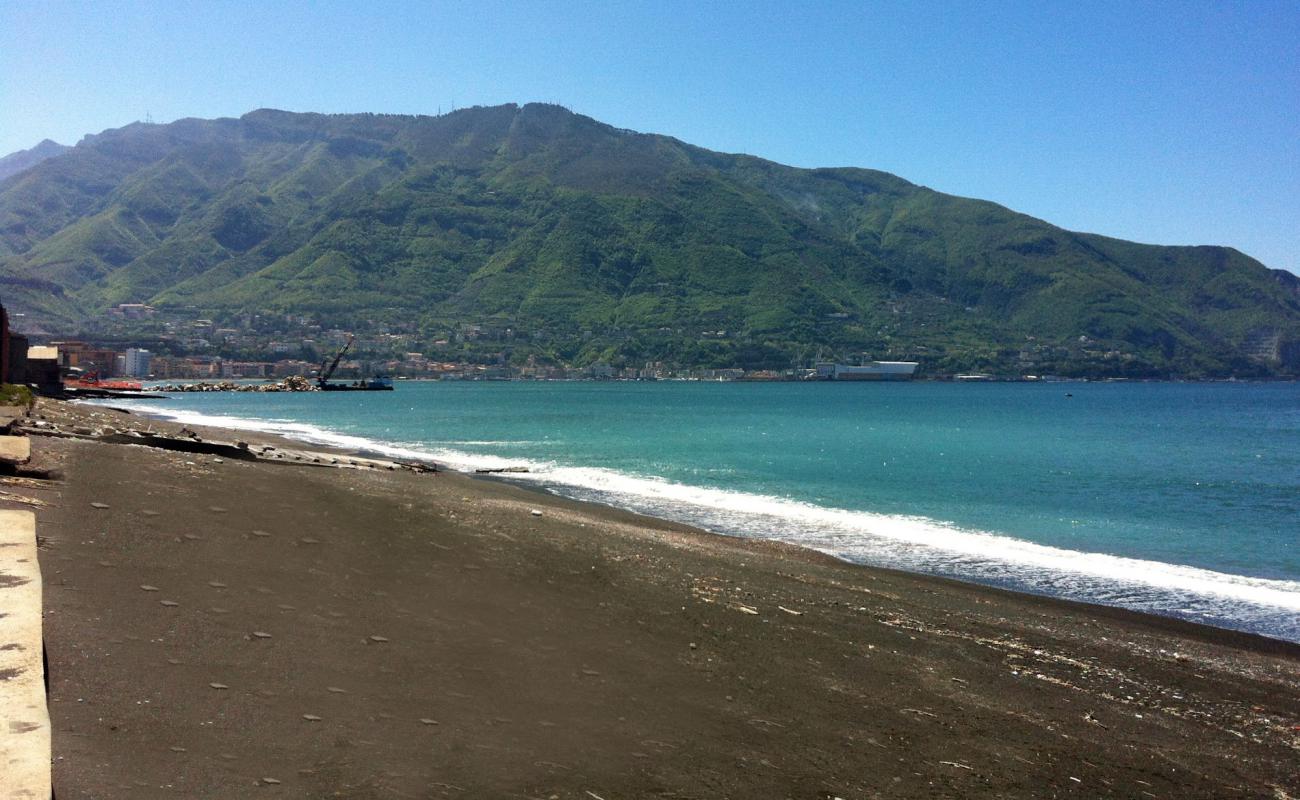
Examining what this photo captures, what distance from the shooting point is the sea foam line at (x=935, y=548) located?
15.5 metres

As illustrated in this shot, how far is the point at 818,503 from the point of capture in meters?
26.3

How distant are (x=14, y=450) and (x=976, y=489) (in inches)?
1108

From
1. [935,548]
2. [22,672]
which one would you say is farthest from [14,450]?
[935,548]

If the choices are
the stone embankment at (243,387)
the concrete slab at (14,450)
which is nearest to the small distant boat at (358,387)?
the stone embankment at (243,387)

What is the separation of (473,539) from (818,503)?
49.6ft

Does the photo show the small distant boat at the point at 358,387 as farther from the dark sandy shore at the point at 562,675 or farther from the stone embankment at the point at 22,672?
the stone embankment at the point at 22,672

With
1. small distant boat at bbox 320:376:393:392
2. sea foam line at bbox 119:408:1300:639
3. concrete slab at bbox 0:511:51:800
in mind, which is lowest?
sea foam line at bbox 119:408:1300:639

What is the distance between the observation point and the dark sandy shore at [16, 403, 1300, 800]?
536 centimetres

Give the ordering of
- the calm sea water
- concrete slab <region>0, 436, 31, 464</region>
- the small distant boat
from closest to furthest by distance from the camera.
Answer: concrete slab <region>0, 436, 31, 464</region> < the calm sea water < the small distant boat

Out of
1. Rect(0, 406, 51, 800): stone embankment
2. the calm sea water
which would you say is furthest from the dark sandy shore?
the calm sea water

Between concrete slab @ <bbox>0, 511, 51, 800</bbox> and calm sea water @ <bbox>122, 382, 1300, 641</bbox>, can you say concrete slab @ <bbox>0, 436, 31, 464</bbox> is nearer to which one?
concrete slab @ <bbox>0, 511, 51, 800</bbox>

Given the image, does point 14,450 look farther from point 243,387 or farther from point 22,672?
point 243,387

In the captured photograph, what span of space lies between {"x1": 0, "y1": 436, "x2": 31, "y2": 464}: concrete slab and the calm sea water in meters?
14.0

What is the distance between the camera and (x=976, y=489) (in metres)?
30.9
